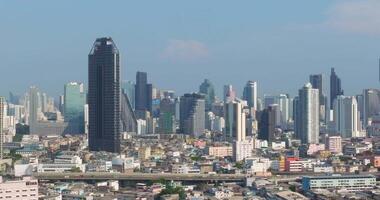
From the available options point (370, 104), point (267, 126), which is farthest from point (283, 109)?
A: point (267, 126)

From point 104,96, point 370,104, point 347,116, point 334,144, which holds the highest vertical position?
point 370,104

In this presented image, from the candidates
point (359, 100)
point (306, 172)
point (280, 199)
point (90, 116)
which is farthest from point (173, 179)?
point (359, 100)

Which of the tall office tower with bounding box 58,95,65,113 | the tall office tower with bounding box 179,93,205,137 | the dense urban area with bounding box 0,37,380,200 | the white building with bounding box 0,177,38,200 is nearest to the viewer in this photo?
the white building with bounding box 0,177,38,200

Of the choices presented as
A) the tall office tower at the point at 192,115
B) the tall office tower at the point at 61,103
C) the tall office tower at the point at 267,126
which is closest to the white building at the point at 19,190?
the tall office tower at the point at 267,126

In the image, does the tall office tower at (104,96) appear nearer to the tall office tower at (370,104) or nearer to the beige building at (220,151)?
the beige building at (220,151)

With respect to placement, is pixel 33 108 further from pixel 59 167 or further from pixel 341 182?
pixel 341 182

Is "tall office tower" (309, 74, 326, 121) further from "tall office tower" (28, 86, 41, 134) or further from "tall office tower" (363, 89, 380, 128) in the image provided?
"tall office tower" (28, 86, 41, 134)

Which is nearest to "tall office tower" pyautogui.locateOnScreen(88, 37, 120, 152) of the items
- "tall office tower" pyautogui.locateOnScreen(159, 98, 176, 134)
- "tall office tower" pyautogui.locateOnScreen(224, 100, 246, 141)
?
"tall office tower" pyautogui.locateOnScreen(224, 100, 246, 141)
